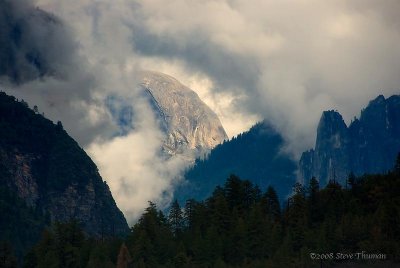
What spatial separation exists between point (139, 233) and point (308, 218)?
3876 cm

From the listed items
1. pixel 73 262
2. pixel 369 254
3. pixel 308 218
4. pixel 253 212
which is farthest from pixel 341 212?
pixel 73 262

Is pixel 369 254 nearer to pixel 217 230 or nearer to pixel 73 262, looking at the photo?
pixel 217 230

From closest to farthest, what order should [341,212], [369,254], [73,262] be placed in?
[369,254] < [73,262] < [341,212]

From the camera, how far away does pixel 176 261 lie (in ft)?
580

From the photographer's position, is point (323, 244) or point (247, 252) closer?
point (323, 244)

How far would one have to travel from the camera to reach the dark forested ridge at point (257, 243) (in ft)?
541

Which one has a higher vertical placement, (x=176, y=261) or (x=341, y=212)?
(x=341, y=212)

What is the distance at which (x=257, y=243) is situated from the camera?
185 meters

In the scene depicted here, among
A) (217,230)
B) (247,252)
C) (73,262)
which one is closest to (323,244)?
(247,252)

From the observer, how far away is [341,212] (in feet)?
647

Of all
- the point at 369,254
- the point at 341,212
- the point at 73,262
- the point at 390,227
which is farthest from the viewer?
the point at 341,212

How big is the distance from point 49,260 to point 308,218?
59283 millimetres

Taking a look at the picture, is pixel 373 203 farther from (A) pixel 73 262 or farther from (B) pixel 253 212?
(A) pixel 73 262

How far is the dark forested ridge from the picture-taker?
165 m
